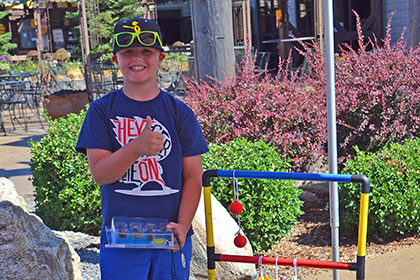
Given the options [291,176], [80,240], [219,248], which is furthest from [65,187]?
[291,176]

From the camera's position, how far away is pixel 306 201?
5.86 metres

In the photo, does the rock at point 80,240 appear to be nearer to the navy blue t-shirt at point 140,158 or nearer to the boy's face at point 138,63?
the navy blue t-shirt at point 140,158

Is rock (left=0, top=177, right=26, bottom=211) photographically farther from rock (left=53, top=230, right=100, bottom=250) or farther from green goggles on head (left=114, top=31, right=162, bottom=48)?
rock (left=53, top=230, right=100, bottom=250)

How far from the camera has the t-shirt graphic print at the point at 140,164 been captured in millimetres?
2256

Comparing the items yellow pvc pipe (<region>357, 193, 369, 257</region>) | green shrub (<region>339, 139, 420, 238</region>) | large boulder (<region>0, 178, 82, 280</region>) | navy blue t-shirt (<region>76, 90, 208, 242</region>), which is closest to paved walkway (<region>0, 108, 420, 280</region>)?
green shrub (<region>339, 139, 420, 238</region>)

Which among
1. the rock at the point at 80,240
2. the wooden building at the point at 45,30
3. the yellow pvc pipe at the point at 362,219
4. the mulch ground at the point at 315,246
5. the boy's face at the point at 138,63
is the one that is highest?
the wooden building at the point at 45,30

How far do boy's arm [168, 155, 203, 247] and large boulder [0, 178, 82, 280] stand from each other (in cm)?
83

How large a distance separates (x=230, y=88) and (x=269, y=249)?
165 cm

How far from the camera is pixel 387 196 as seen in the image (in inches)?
180

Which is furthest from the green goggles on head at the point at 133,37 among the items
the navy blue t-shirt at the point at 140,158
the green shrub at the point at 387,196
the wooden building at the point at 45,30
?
the wooden building at the point at 45,30

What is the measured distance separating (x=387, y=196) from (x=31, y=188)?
14.5 feet

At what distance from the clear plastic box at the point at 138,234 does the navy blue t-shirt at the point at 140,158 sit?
0.04 m

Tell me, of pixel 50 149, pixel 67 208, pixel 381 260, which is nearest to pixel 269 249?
pixel 381 260

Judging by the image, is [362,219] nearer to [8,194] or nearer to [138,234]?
[138,234]
